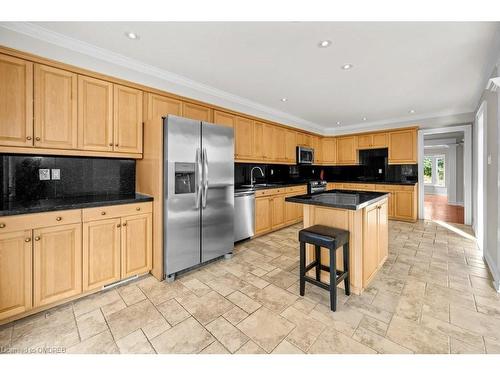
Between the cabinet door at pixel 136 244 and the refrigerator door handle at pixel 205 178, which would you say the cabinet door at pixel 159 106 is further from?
the cabinet door at pixel 136 244

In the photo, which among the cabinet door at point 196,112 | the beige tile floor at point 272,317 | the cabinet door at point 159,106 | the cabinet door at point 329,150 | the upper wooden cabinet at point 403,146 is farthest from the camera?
the cabinet door at point 329,150

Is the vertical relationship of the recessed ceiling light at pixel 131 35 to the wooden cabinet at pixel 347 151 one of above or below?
above

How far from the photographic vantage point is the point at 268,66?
2.69 meters

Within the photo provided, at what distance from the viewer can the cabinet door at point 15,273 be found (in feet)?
5.51

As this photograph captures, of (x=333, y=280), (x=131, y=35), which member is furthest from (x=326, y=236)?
(x=131, y=35)

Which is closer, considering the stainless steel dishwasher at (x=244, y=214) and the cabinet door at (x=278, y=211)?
the stainless steel dishwasher at (x=244, y=214)

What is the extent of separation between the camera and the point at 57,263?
1911mm

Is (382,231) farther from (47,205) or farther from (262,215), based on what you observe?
(47,205)

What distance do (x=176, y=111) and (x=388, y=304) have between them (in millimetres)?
3273

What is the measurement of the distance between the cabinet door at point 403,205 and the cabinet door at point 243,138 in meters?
3.78

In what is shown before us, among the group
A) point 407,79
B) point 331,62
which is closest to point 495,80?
point 407,79

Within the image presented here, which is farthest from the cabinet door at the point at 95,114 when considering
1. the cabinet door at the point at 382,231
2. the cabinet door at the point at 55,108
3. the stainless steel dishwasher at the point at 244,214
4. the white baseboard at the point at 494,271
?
the white baseboard at the point at 494,271

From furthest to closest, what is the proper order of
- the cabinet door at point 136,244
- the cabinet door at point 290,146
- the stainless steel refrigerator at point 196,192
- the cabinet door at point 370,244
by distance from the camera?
the cabinet door at point 290,146 → the stainless steel refrigerator at point 196,192 → the cabinet door at point 136,244 → the cabinet door at point 370,244
